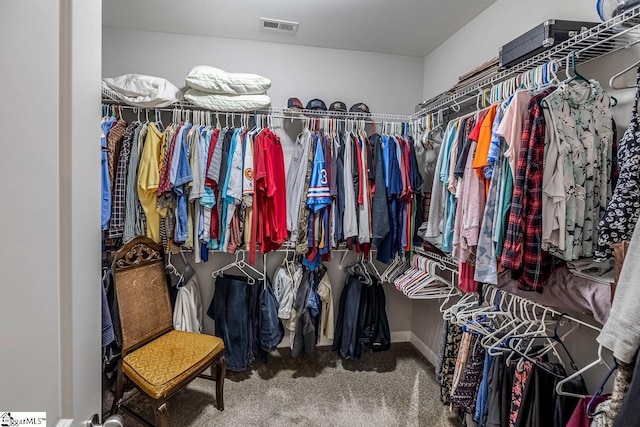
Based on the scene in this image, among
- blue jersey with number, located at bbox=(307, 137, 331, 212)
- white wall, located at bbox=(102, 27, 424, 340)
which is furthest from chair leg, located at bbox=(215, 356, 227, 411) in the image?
blue jersey with number, located at bbox=(307, 137, 331, 212)

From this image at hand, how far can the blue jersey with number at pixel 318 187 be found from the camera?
2.31 m

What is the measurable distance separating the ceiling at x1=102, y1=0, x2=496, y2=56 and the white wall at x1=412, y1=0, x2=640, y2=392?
0.10m

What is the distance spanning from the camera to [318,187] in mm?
2332

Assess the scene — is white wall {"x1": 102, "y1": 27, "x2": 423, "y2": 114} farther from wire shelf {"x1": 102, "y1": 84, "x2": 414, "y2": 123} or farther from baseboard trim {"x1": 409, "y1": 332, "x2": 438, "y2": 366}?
baseboard trim {"x1": 409, "y1": 332, "x2": 438, "y2": 366}

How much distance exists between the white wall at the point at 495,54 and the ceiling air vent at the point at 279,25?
1.21m

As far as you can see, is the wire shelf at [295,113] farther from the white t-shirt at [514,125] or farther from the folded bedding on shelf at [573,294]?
the folded bedding on shelf at [573,294]

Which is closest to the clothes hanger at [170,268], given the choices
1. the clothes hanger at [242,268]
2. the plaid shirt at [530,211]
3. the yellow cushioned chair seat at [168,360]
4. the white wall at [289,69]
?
the white wall at [289,69]

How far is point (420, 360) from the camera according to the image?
2.80m

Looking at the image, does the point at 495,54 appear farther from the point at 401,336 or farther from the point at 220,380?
the point at 220,380

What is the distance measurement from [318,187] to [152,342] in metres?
1.41

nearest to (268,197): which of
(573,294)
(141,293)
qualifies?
(141,293)

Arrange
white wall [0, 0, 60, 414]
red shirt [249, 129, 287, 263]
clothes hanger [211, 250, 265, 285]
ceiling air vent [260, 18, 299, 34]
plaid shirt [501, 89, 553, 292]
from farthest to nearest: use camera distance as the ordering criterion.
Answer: clothes hanger [211, 250, 265, 285] → ceiling air vent [260, 18, 299, 34] → red shirt [249, 129, 287, 263] → plaid shirt [501, 89, 553, 292] → white wall [0, 0, 60, 414]

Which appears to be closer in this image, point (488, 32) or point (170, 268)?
point (488, 32)

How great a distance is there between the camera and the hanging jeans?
249 cm
